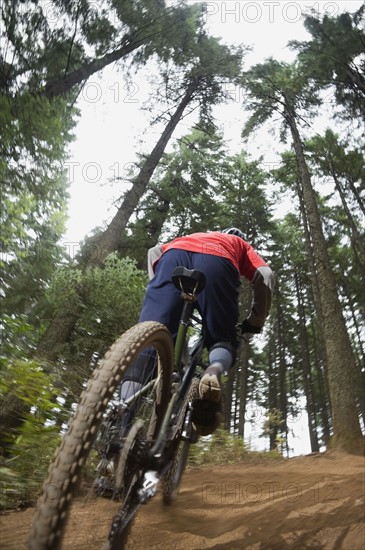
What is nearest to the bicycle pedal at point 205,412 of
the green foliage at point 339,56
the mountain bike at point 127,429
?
the mountain bike at point 127,429

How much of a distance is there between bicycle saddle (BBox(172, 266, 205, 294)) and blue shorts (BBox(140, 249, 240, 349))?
0.16 meters

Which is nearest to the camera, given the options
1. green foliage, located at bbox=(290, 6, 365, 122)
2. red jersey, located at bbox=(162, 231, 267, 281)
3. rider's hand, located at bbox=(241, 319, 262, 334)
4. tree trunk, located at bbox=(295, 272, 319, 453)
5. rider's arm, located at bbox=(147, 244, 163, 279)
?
red jersey, located at bbox=(162, 231, 267, 281)

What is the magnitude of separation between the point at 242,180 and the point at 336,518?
15.0 m

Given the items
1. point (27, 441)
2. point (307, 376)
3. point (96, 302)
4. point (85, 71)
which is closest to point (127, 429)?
point (27, 441)

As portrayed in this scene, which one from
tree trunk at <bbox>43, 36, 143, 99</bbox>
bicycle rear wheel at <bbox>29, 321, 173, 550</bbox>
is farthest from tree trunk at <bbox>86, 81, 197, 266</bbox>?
bicycle rear wheel at <bbox>29, 321, 173, 550</bbox>

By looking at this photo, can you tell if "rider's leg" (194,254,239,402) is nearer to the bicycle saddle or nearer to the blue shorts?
the blue shorts

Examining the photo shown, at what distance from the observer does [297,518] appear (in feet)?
9.01

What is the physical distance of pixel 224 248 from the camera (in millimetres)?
2418

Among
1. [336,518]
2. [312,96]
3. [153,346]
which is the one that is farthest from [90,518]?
[312,96]

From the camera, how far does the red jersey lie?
238 cm

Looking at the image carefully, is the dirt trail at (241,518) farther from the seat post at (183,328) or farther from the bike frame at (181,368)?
the seat post at (183,328)

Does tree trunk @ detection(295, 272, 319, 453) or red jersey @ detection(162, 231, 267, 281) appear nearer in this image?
red jersey @ detection(162, 231, 267, 281)

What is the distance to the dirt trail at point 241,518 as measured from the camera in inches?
77.8

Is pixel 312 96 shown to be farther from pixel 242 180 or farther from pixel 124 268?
pixel 124 268
